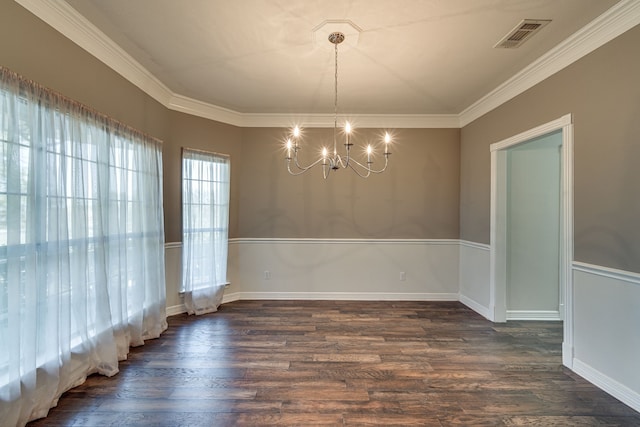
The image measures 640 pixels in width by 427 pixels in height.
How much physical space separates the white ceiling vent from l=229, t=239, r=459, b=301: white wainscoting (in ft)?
9.06

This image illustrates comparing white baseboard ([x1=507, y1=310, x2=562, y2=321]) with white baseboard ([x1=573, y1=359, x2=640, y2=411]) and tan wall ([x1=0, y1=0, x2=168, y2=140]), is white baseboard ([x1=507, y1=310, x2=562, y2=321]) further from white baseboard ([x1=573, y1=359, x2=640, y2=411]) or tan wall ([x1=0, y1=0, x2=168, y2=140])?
tan wall ([x1=0, y1=0, x2=168, y2=140])

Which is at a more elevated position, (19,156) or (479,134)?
(479,134)

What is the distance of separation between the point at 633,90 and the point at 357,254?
3.36 metres

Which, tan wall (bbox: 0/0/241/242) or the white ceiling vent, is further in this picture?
the white ceiling vent

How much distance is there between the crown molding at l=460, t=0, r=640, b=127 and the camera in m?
2.08

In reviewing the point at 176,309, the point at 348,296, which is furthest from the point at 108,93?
the point at 348,296

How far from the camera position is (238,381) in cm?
Result: 240

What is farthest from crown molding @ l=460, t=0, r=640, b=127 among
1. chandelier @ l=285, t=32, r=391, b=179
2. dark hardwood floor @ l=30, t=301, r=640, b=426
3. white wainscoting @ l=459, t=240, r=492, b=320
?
dark hardwood floor @ l=30, t=301, r=640, b=426

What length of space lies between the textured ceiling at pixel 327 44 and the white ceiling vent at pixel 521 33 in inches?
2.2

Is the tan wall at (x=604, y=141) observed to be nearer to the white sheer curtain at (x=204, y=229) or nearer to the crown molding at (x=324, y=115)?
the crown molding at (x=324, y=115)

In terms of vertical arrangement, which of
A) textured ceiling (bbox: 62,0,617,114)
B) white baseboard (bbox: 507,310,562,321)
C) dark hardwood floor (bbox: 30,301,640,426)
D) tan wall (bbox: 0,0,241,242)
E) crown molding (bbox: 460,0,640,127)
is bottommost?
dark hardwood floor (bbox: 30,301,640,426)

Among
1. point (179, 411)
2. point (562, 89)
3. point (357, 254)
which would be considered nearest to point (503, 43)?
point (562, 89)

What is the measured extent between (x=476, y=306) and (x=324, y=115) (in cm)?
353

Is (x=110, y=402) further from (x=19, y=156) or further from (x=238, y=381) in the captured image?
(x=19, y=156)
